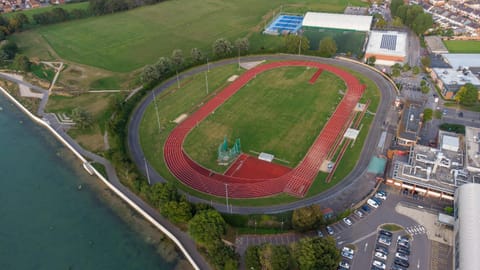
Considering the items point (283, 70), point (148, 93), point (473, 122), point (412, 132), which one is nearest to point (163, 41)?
point (148, 93)

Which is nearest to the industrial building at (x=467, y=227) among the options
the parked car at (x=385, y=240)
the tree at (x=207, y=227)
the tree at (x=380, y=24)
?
the parked car at (x=385, y=240)

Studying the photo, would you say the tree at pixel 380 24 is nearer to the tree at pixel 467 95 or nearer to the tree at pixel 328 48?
the tree at pixel 328 48

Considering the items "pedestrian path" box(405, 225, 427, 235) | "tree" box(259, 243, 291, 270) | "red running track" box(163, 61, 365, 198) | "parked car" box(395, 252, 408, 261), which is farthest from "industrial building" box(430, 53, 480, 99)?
"tree" box(259, 243, 291, 270)

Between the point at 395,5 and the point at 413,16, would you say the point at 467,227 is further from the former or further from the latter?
the point at 395,5

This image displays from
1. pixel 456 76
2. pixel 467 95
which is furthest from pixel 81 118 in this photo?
pixel 456 76

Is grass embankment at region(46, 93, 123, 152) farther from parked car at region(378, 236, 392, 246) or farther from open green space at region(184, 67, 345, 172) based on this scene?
parked car at region(378, 236, 392, 246)

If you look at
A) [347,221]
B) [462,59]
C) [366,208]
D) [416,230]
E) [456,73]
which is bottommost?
[416,230]
